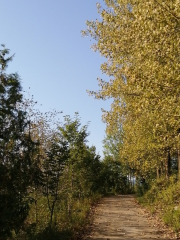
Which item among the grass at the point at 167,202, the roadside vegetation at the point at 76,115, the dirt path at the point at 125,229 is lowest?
the dirt path at the point at 125,229

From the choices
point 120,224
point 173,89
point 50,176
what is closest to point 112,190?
point 120,224

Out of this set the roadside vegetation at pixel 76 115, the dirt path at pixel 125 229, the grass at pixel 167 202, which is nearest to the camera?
the roadside vegetation at pixel 76 115

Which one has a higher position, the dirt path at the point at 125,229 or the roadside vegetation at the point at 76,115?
the roadside vegetation at the point at 76,115

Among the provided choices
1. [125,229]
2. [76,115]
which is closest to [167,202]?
[125,229]

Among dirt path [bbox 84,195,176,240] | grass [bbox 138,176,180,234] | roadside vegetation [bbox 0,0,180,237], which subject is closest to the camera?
roadside vegetation [bbox 0,0,180,237]

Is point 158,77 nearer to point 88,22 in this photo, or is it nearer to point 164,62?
point 164,62

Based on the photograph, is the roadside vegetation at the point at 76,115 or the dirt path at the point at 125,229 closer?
the roadside vegetation at the point at 76,115

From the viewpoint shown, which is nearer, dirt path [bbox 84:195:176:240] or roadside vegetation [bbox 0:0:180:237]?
roadside vegetation [bbox 0:0:180:237]

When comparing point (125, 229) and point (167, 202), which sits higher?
point (167, 202)

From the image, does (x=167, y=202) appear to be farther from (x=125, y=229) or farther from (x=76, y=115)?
(x=76, y=115)

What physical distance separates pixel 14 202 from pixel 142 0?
794 centimetres

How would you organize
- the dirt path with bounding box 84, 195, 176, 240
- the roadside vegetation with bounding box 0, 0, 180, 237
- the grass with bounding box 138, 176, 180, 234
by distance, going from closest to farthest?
the roadside vegetation with bounding box 0, 0, 180, 237 → the dirt path with bounding box 84, 195, 176, 240 → the grass with bounding box 138, 176, 180, 234

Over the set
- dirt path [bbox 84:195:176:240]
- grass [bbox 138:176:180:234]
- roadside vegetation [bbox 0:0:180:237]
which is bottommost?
dirt path [bbox 84:195:176:240]

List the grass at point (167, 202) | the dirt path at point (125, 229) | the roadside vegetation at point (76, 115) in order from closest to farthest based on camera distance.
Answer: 1. the roadside vegetation at point (76, 115)
2. the dirt path at point (125, 229)
3. the grass at point (167, 202)
